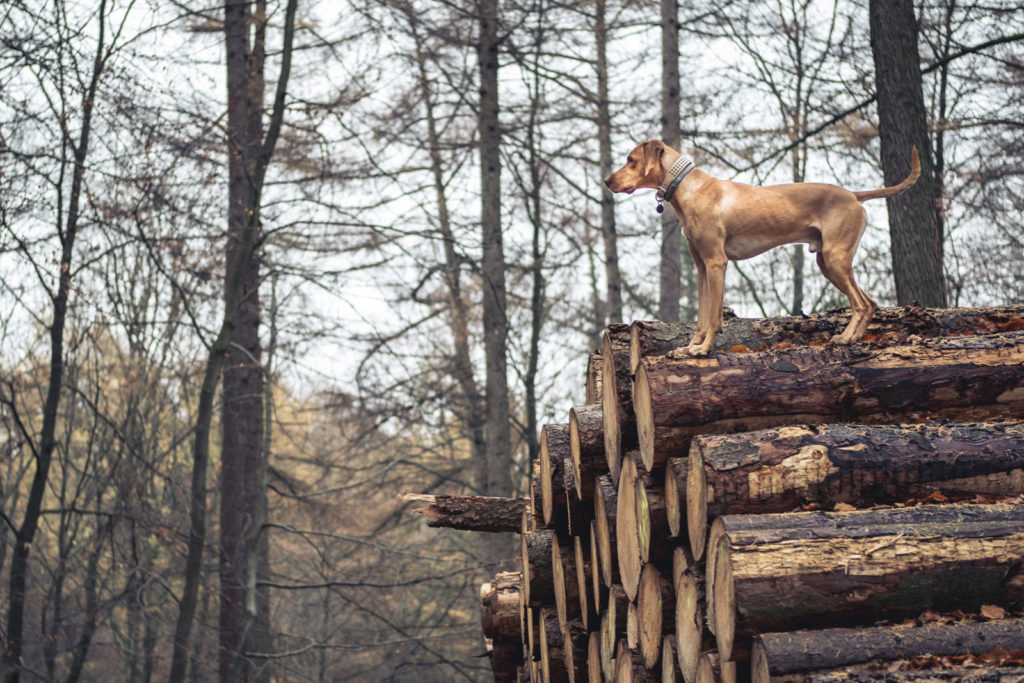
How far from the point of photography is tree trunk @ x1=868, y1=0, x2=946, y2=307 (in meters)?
6.93

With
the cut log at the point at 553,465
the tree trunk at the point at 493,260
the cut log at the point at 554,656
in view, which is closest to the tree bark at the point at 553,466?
the cut log at the point at 553,465

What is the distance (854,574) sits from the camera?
8.41ft

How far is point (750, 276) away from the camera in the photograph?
16.3m

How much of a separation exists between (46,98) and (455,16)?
4.91 m

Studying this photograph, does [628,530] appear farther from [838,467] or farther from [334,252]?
[334,252]

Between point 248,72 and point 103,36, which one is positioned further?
point 248,72

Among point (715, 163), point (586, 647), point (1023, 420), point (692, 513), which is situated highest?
point (715, 163)

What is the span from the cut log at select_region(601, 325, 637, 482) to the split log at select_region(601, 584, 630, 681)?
1.73 feet

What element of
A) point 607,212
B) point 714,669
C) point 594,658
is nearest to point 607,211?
point 607,212

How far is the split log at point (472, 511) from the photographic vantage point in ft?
19.0

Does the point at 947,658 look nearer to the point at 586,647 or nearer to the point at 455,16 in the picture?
the point at 586,647

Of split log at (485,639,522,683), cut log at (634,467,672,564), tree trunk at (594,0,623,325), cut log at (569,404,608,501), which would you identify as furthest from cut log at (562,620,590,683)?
tree trunk at (594,0,623,325)

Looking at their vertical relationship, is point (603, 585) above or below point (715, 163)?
below

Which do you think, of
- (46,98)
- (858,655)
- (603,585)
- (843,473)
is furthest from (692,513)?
(46,98)
